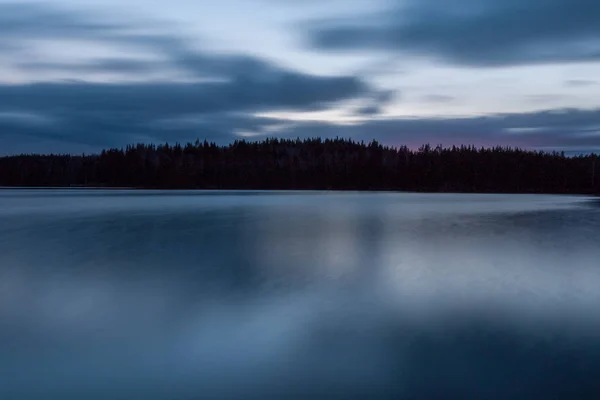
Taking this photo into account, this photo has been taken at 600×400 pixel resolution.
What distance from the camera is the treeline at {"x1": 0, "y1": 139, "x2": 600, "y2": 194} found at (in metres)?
129

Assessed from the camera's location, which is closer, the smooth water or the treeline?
the smooth water

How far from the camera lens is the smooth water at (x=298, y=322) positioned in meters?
6.14

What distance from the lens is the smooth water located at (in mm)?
6137

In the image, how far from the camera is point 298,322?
880 cm

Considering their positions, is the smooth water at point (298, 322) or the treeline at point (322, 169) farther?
the treeline at point (322, 169)

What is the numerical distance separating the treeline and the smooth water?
116 meters

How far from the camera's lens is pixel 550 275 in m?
13.4

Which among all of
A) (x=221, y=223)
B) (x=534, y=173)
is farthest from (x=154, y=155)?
(x=221, y=223)

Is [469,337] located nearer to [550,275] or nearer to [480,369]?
[480,369]

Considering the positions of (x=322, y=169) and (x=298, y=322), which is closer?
(x=298, y=322)

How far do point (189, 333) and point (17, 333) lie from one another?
237 cm

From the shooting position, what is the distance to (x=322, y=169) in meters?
144

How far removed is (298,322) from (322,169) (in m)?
136

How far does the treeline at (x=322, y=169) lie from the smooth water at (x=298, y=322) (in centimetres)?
11575
